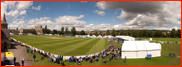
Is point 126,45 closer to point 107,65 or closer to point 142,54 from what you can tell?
point 142,54

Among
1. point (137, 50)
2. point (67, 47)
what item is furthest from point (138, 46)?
point (67, 47)

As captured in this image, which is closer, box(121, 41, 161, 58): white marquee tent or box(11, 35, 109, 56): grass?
box(121, 41, 161, 58): white marquee tent

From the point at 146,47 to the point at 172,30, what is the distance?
113m

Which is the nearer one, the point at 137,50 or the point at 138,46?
the point at 137,50

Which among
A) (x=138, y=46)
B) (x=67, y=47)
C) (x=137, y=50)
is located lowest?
(x=67, y=47)

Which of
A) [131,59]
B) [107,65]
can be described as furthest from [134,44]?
[107,65]

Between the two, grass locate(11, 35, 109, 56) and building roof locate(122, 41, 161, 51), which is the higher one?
building roof locate(122, 41, 161, 51)

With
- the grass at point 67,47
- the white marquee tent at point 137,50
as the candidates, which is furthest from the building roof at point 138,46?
the grass at point 67,47

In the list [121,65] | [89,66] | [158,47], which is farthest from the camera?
[158,47]

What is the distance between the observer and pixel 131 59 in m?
20.0

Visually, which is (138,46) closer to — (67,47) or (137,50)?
(137,50)

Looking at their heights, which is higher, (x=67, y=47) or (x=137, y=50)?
(x=137, y=50)

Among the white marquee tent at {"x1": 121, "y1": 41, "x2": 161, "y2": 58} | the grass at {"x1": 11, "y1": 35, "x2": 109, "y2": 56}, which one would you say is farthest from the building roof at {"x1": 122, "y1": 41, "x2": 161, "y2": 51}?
the grass at {"x1": 11, "y1": 35, "x2": 109, "y2": 56}

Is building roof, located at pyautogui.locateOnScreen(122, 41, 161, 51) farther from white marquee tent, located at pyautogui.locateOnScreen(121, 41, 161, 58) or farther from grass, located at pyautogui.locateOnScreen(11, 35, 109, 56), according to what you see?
grass, located at pyautogui.locateOnScreen(11, 35, 109, 56)
